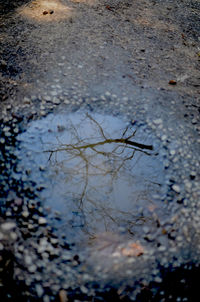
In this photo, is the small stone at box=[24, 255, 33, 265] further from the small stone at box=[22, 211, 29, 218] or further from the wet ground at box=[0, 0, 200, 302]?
the small stone at box=[22, 211, 29, 218]

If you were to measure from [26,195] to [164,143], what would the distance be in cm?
155

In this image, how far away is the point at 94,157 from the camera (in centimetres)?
248

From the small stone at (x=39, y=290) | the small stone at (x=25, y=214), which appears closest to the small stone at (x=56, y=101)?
the small stone at (x=25, y=214)

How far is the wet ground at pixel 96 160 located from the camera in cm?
172

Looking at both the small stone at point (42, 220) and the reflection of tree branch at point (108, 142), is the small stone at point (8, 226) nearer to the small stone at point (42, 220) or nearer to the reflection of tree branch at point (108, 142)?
the small stone at point (42, 220)

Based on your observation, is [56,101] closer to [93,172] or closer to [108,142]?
[108,142]

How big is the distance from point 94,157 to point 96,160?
1.7 inches

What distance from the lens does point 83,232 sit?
196 cm

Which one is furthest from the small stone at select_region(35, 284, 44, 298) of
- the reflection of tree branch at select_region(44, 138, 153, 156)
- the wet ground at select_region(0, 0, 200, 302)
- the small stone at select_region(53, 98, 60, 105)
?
the small stone at select_region(53, 98, 60, 105)

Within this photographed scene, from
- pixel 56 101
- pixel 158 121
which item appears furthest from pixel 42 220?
pixel 158 121

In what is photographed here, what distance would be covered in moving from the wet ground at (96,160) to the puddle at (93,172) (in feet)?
0.04

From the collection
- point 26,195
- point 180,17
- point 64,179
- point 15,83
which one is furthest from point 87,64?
point 180,17

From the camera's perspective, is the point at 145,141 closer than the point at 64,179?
No

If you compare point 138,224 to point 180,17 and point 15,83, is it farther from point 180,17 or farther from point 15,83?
point 180,17
